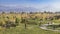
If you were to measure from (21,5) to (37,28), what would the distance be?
2.19 ft

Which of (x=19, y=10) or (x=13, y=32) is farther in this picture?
(x=19, y=10)

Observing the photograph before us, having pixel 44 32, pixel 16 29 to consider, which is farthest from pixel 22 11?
pixel 44 32

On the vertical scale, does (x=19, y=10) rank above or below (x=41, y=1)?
below

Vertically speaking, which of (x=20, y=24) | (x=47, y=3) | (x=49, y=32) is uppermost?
(x=47, y=3)

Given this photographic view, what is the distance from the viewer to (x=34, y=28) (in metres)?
2.80

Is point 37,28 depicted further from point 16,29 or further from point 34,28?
point 16,29

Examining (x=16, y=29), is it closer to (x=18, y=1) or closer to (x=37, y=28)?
(x=37, y=28)

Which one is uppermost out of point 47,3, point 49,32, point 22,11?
point 47,3

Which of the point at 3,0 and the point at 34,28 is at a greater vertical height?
the point at 3,0

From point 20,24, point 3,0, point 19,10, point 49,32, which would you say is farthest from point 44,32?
point 3,0

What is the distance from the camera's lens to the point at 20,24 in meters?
2.80

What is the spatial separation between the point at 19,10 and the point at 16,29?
0.47 m

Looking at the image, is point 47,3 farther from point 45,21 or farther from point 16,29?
Result: point 16,29

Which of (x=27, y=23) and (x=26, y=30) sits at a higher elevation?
(x=27, y=23)
